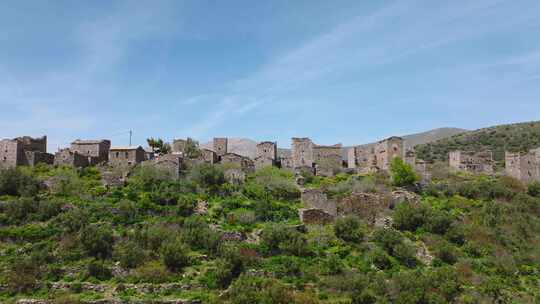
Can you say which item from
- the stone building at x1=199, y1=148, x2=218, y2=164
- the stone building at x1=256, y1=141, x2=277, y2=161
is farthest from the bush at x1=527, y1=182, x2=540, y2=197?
the stone building at x1=199, y1=148, x2=218, y2=164

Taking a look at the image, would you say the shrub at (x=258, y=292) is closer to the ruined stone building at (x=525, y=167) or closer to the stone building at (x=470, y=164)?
the ruined stone building at (x=525, y=167)

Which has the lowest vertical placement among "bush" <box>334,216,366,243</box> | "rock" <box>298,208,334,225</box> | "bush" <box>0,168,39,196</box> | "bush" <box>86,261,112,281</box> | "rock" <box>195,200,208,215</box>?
"bush" <box>86,261,112,281</box>

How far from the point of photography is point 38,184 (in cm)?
4066

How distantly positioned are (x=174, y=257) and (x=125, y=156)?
22.1m

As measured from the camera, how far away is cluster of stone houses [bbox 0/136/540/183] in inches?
1865

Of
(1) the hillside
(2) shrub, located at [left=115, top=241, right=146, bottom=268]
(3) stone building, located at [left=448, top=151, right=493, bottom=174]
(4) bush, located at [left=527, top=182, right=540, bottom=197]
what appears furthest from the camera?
(1) the hillside

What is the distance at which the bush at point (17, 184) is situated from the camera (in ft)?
128

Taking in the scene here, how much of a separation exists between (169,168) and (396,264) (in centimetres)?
2153

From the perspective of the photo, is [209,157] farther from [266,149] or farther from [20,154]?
[20,154]

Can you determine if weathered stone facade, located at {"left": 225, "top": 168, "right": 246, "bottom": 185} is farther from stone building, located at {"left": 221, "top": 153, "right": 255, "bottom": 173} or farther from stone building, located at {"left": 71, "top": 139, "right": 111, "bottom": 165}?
stone building, located at {"left": 71, "top": 139, "right": 111, "bottom": 165}

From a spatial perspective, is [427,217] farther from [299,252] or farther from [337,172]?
[337,172]

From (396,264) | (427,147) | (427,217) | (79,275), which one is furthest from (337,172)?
(427,147)

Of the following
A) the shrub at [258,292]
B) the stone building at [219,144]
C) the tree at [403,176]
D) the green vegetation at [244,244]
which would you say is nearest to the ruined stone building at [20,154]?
the green vegetation at [244,244]

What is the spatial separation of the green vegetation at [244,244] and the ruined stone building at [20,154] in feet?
9.16
